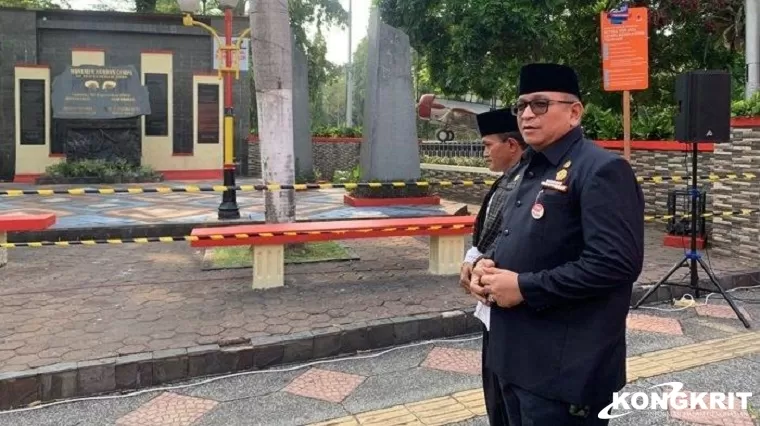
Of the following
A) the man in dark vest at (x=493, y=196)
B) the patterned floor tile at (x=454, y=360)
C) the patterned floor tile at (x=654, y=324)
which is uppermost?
the man in dark vest at (x=493, y=196)

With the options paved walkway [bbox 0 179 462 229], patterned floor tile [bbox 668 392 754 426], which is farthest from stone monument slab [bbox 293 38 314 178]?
patterned floor tile [bbox 668 392 754 426]

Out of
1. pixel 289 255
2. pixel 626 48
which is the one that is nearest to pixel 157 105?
pixel 289 255

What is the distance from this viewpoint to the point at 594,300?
74.0 inches

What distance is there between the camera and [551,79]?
201cm

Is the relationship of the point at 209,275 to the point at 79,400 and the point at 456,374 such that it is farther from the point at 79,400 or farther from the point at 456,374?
the point at 456,374

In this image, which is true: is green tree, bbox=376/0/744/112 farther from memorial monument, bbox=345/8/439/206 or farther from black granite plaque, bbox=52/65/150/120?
A: black granite plaque, bbox=52/65/150/120

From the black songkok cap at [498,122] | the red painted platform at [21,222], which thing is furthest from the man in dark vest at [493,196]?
the red painted platform at [21,222]

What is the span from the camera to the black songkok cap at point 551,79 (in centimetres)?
200

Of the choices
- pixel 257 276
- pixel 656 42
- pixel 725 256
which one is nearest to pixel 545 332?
pixel 257 276

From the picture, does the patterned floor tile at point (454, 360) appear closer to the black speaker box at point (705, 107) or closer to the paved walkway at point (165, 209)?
the black speaker box at point (705, 107)

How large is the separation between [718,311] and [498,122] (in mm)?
3743

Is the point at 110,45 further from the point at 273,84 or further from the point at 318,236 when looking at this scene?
the point at 318,236

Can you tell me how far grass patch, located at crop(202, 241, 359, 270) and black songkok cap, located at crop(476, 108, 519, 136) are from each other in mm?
4235

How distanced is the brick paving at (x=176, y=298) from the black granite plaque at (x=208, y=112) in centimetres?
1314
